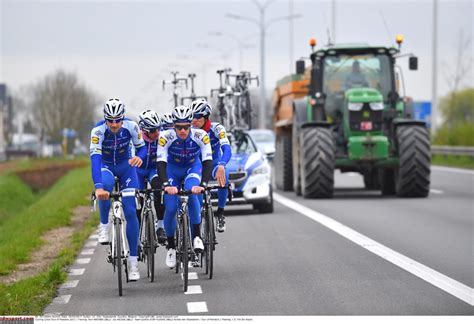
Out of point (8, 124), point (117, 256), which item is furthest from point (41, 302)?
point (8, 124)

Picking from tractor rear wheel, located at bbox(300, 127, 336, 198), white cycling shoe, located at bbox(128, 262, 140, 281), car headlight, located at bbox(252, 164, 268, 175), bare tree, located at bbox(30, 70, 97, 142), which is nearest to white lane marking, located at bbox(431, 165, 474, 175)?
tractor rear wheel, located at bbox(300, 127, 336, 198)

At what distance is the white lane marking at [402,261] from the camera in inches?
Answer: 441

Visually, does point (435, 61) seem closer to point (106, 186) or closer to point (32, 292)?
point (106, 186)

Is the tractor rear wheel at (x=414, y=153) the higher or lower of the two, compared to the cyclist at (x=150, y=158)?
lower

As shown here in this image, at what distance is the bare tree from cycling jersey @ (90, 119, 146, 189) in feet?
286

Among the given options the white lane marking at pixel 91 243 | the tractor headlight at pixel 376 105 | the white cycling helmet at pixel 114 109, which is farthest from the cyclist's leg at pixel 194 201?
the tractor headlight at pixel 376 105

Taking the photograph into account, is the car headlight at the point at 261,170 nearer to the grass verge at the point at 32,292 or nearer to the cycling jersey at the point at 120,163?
the grass verge at the point at 32,292

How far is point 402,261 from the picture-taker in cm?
1382

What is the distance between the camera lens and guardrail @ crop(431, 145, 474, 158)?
44.0m

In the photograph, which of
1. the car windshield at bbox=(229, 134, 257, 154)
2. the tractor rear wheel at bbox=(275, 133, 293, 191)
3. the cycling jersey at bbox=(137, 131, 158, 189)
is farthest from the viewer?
the tractor rear wheel at bbox=(275, 133, 293, 191)

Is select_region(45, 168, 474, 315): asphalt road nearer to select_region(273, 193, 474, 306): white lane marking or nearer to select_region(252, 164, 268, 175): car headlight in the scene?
select_region(273, 193, 474, 306): white lane marking

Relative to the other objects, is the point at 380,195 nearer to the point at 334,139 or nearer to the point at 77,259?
the point at 334,139

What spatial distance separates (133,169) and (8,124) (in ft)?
534

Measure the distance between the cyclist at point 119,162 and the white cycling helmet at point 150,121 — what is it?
854 mm
